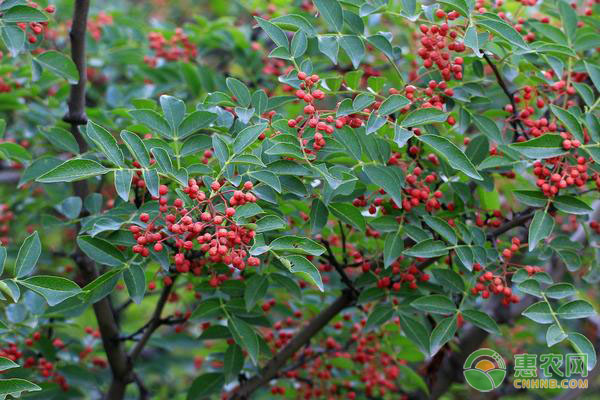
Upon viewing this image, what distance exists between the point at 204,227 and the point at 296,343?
921mm

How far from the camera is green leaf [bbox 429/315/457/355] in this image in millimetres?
2039

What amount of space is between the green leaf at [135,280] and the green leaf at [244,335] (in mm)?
385

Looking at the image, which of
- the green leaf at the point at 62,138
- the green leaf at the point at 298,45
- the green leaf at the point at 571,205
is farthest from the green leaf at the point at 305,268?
the green leaf at the point at 62,138

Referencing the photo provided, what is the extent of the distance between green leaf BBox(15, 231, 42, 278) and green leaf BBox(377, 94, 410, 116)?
0.94 metres

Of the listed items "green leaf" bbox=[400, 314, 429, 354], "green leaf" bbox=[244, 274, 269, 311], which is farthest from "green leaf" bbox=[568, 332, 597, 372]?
"green leaf" bbox=[244, 274, 269, 311]

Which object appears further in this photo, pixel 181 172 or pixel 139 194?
pixel 139 194

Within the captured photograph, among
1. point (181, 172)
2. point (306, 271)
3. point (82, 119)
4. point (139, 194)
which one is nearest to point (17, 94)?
point (82, 119)

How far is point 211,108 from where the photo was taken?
2082 mm

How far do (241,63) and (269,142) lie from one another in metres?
1.54

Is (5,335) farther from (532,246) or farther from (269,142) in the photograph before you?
(532,246)

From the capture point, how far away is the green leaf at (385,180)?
6.27ft

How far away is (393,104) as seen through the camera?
183 cm

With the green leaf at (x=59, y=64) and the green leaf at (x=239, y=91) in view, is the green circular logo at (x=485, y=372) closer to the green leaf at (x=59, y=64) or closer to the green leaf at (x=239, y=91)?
the green leaf at (x=239, y=91)

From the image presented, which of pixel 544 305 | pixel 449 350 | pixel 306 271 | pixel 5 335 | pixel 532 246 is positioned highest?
pixel 306 271
